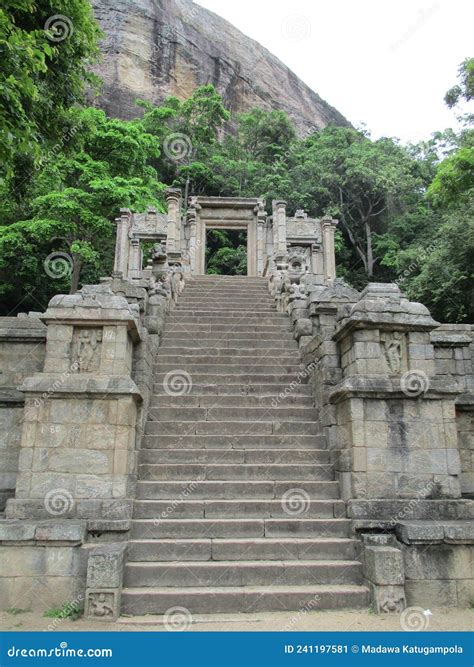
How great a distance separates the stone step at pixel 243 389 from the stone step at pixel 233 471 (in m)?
1.59

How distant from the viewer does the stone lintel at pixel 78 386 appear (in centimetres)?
556

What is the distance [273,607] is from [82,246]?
15.0m

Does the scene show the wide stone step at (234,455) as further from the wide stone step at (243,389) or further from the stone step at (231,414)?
the wide stone step at (243,389)

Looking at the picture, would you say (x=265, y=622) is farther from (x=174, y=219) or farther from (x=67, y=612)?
(x=174, y=219)

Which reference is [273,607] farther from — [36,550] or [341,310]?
[341,310]

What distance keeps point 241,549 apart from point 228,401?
8.81ft

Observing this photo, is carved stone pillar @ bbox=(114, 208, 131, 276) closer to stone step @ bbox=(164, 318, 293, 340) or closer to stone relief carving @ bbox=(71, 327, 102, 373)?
stone step @ bbox=(164, 318, 293, 340)

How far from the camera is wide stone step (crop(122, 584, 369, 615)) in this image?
15.2 feet

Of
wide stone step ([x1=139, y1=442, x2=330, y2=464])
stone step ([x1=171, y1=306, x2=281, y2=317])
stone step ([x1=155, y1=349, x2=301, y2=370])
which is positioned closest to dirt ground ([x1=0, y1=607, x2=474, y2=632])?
wide stone step ([x1=139, y1=442, x2=330, y2=464])

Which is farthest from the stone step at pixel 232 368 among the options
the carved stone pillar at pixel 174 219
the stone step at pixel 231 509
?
the carved stone pillar at pixel 174 219

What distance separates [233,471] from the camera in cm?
632

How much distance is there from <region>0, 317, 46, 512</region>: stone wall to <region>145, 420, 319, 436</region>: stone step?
1.71 meters

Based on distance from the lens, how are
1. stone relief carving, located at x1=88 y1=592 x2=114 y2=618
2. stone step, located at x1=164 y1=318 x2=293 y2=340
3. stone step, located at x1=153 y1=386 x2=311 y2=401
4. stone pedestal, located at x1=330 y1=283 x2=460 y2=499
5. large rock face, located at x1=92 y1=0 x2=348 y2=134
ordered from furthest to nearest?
large rock face, located at x1=92 y1=0 x2=348 y2=134
stone step, located at x1=164 y1=318 x2=293 y2=340
stone step, located at x1=153 y1=386 x2=311 y2=401
stone pedestal, located at x1=330 y1=283 x2=460 y2=499
stone relief carving, located at x1=88 y1=592 x2=114 y2=618

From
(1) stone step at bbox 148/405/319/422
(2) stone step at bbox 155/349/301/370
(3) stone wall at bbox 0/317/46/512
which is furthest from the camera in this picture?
(2) stone step at bbox 155/349/301/370
